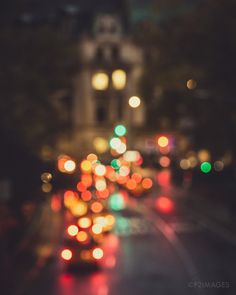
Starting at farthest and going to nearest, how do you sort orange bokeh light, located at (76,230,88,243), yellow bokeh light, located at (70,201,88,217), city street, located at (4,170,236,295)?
yellow bokeh light, located at (70,201,88,217), orange bokeh light, located at (76,230,88,243), city street, located at (4,170,236,295)

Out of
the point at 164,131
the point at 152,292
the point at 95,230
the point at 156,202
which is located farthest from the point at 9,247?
the point at 156,202

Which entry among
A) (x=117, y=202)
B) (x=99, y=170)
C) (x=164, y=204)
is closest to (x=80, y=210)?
(x=99, y=170)

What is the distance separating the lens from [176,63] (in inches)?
1921

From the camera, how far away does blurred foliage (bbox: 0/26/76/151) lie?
128 ft

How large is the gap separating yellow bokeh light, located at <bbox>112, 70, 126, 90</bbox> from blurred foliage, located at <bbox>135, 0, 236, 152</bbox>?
35053 mm

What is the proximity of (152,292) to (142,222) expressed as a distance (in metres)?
30.7

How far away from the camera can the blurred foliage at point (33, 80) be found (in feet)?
128

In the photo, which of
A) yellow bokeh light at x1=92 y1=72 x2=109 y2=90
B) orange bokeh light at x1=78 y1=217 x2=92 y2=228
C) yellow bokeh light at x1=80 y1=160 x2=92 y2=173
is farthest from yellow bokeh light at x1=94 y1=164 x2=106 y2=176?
orange bokeh light at x1=78 y1=217 x2=92 y2=228

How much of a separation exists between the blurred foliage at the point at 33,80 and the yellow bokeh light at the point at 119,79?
101ft

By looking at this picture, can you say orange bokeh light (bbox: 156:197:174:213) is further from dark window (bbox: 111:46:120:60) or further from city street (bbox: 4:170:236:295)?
dark window (bbox: 111:46:120:60)

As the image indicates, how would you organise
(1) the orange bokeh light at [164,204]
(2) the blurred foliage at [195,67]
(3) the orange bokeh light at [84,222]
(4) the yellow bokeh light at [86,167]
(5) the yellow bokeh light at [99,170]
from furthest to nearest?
(5) the yellow bokeh light at [99,170]
(1) the orange bokeh light at [164,204]
(4) the yellow bokeh light at [86,167]
(2) the blurred foliage at [195,67]
(3) the orange bokeh light at [84,222]

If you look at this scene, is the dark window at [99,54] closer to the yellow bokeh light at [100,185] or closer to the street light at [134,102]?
the yellow bokeh light at [100,185]

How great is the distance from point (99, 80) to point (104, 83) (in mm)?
1326

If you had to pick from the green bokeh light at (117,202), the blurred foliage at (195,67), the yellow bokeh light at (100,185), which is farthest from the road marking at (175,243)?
the blurred foliage at (195,67)
